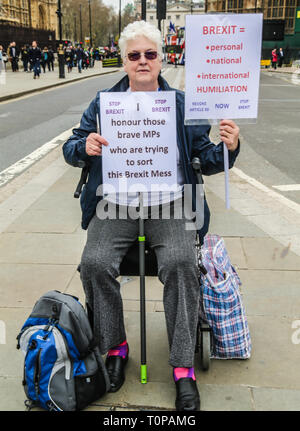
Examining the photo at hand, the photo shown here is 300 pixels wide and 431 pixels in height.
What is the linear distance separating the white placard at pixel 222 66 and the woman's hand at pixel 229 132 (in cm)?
5

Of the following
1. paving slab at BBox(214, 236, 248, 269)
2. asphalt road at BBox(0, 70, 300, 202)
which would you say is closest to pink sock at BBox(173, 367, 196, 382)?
paving slab at BBox(214, 236, 248, 269)

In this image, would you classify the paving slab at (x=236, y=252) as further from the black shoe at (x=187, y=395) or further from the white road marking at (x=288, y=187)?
the white road marking at (x=288, y=187)

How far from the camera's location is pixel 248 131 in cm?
1129

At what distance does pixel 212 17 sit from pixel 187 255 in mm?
1127

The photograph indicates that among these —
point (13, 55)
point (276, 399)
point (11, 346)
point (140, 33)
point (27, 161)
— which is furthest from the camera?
point (13, 55)

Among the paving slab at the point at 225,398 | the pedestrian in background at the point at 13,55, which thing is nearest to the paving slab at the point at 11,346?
the paving slab at the point at 225,398

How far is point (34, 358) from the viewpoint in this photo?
2.32 m

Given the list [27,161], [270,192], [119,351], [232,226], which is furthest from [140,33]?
[27,161]

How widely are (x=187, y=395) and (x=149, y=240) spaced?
32.1 inches

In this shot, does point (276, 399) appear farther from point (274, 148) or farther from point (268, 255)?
point (274, 148)

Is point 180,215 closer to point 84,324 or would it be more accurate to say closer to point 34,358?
point 84,324

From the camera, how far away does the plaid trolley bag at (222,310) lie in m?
2.68
